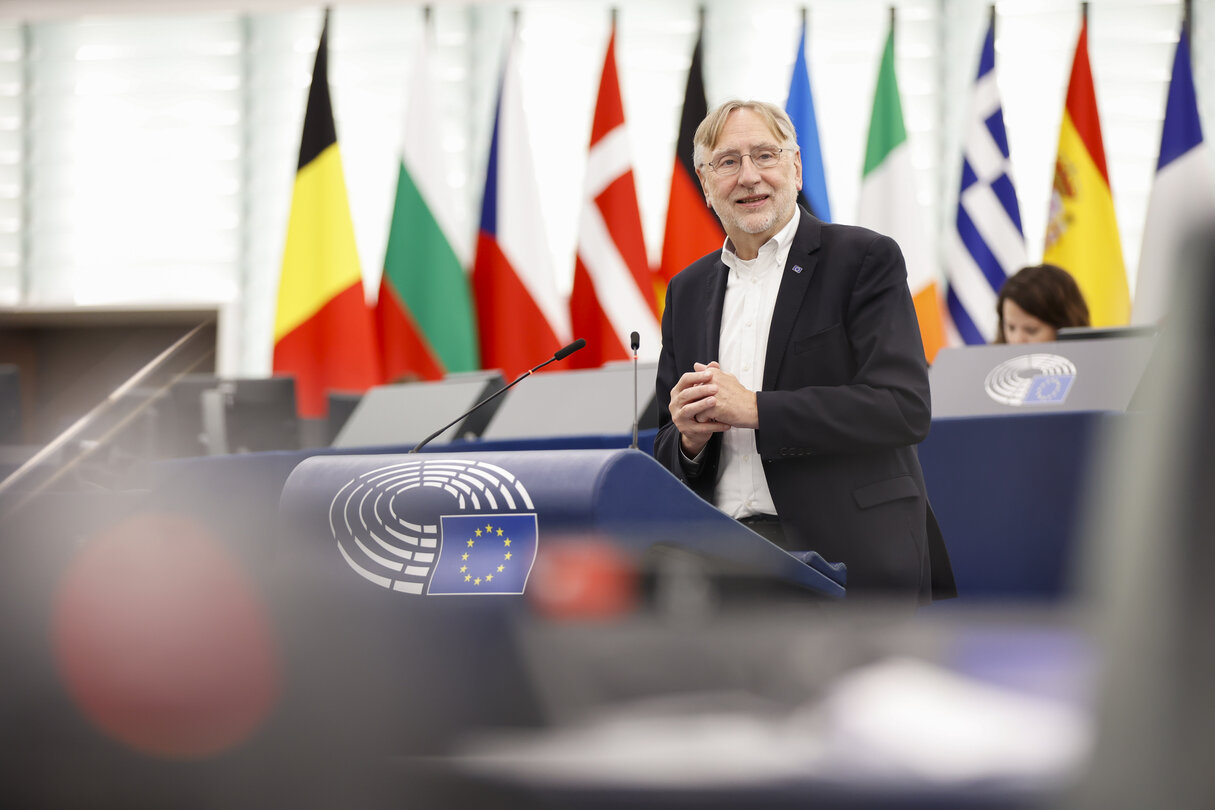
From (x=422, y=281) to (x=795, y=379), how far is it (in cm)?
496

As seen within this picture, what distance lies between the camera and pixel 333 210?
20.7ft

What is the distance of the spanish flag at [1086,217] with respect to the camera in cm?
573

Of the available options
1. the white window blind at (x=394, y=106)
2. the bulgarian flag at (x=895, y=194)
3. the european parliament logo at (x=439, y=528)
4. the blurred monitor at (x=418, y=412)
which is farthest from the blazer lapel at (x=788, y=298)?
the white window blind at (x=394, y=106)

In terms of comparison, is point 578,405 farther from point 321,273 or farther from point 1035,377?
point 321,273

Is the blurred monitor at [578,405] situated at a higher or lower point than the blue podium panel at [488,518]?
higher

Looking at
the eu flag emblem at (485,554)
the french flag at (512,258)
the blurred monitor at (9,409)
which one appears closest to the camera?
the eu flag emblem at (485,554)

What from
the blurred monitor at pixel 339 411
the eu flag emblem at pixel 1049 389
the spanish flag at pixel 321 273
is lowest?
the blurred monitor at pixel 339 411

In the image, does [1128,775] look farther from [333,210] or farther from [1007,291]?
[333,210]

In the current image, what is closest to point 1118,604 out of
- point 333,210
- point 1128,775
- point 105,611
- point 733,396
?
point 1128,775

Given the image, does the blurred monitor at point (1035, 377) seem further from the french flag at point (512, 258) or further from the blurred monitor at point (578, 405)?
the french flag at point (512, 258)

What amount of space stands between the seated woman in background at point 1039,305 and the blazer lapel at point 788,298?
6.20 ft

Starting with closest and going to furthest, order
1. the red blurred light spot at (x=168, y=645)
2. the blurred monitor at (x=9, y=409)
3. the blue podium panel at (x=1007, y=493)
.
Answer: the red blurred light spot at (x=168, y=645) < the blurred monitor at (x=9, y=409) < the blue podium panel at (x=1007, y=493)

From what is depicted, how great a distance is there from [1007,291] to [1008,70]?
5108 millimetres

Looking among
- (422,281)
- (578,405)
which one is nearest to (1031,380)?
(578,405)
